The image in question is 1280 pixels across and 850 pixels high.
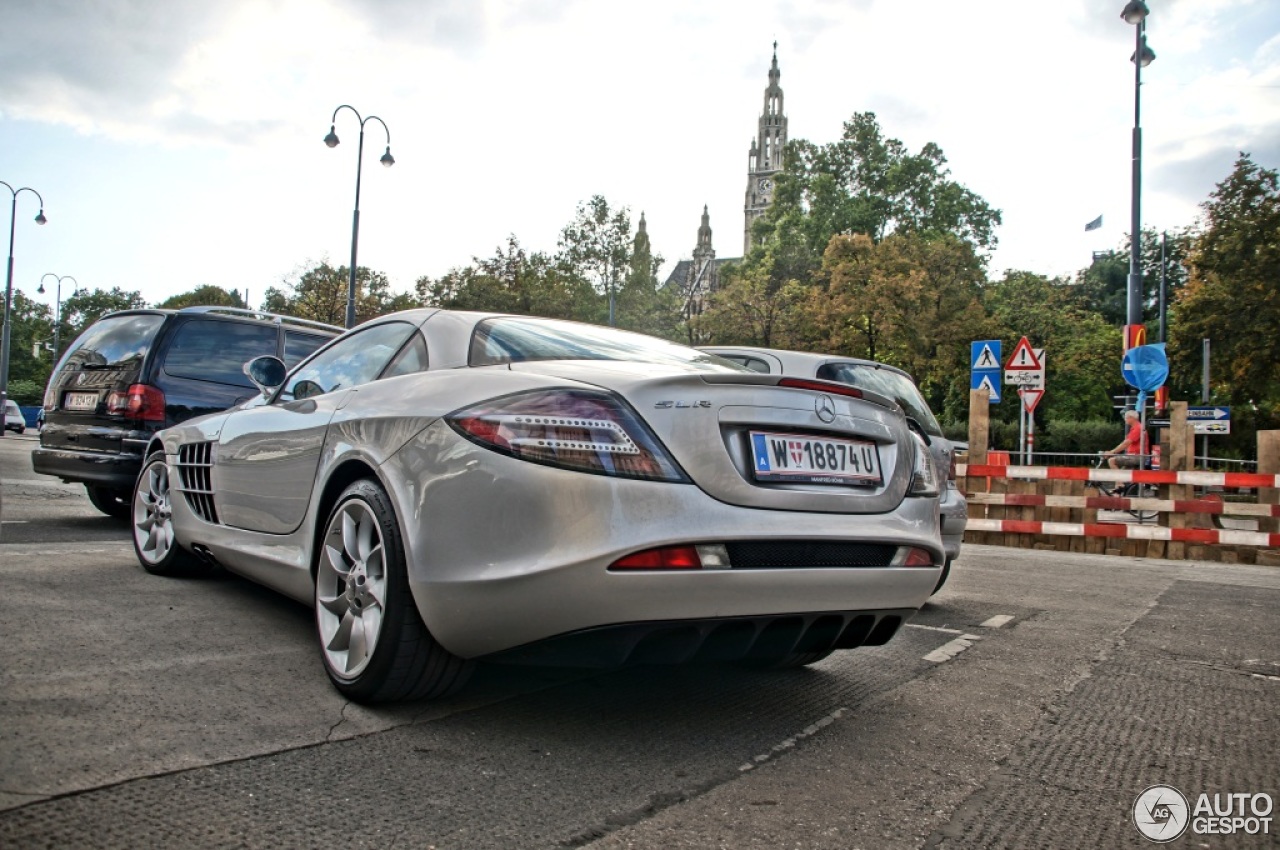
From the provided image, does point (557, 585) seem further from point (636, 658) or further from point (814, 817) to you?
point (814, 817)

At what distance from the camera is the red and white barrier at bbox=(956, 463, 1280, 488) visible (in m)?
10.4

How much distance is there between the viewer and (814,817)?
237 cm

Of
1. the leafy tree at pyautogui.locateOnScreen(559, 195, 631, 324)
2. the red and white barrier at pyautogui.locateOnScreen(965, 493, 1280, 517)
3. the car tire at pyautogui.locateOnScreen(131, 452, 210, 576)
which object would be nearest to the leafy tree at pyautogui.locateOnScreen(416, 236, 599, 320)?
the leafy tree at pyautogui.locateOnScreen(559, 195, 631, 324)

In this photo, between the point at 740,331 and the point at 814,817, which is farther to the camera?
the point at 740,331

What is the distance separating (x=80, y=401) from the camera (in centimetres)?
776

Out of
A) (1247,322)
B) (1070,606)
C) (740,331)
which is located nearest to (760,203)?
(740,331)

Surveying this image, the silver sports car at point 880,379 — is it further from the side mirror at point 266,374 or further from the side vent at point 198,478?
the side vent at point 198,478

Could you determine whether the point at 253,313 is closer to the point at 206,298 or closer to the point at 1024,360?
the point at 1024,360

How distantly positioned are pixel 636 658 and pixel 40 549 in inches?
188

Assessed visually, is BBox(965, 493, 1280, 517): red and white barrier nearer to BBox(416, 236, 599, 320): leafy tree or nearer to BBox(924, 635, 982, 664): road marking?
BBox(924, 635, 982, 664): road marking

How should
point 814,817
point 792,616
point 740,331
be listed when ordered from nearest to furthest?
1. point 814,817
2. point 792,616
3. point 740,331

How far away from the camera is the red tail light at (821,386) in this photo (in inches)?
120

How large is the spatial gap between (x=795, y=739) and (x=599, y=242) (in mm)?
60381

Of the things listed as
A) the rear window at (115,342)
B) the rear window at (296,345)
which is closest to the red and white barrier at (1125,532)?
the rear window at (296,345)
